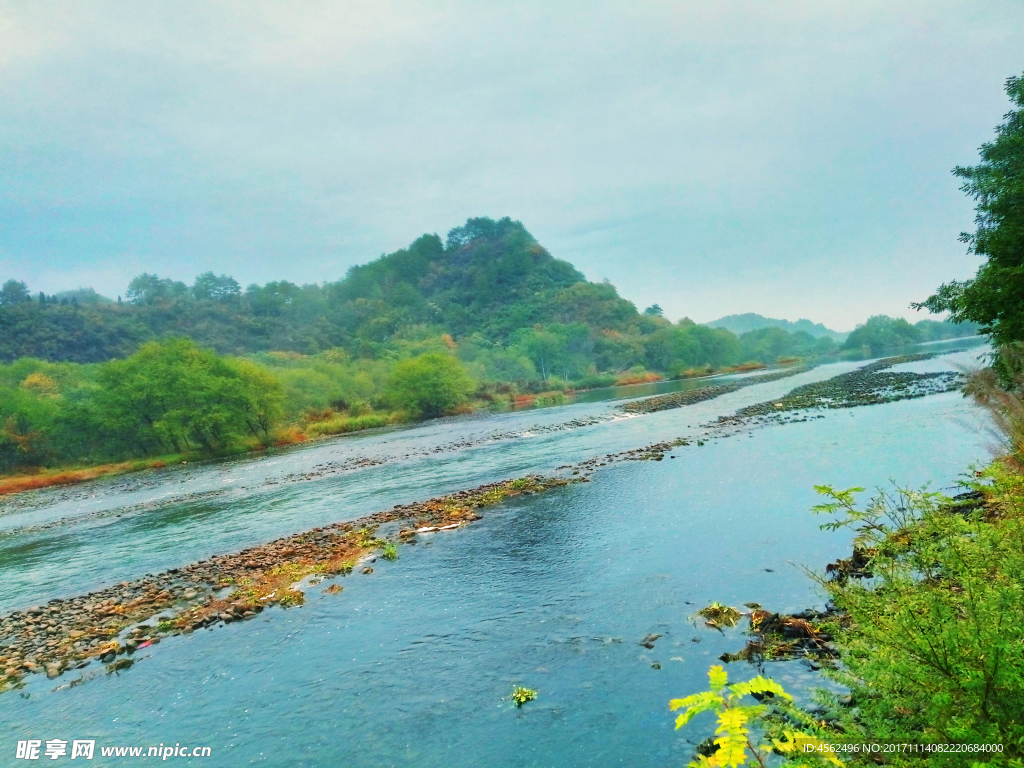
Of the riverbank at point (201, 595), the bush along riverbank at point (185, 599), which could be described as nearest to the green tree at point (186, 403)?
the riverbank at point (201, 595)

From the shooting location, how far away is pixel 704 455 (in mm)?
30500

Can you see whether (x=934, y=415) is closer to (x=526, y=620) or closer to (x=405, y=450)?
(x=526, y=620)

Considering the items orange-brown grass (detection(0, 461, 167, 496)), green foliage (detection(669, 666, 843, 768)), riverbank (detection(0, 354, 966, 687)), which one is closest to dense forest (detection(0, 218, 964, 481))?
orange-brown grass (detection(0, 461, 167, 496))

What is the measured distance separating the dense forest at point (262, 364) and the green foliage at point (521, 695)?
6211 centimetres

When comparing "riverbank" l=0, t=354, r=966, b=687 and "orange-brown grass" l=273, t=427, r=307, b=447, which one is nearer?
"riverbank" l=0, t=354, r=966, b=687

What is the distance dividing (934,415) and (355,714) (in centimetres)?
3669

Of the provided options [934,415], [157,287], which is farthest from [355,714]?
[157,287]

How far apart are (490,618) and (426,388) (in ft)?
236

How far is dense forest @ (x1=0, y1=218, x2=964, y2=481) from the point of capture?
66000 mm

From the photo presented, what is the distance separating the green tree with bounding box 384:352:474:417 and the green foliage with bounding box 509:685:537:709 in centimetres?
7498

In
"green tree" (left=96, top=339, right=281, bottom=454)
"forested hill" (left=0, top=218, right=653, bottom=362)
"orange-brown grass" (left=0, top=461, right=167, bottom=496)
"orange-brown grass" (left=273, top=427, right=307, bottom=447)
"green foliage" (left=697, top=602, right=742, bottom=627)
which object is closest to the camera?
"green foliage" (left=697, top=602, right=742, bottom=627)

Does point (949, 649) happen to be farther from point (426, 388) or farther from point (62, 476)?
point (426, 388)

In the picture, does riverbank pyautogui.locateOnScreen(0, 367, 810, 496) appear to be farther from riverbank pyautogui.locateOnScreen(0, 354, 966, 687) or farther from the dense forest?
riverbank pyautogui.locateOnScreen(0, 354, 966, 687)

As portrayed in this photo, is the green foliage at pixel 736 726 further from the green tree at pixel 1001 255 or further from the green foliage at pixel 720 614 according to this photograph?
the green tree at pixel 1001 255
